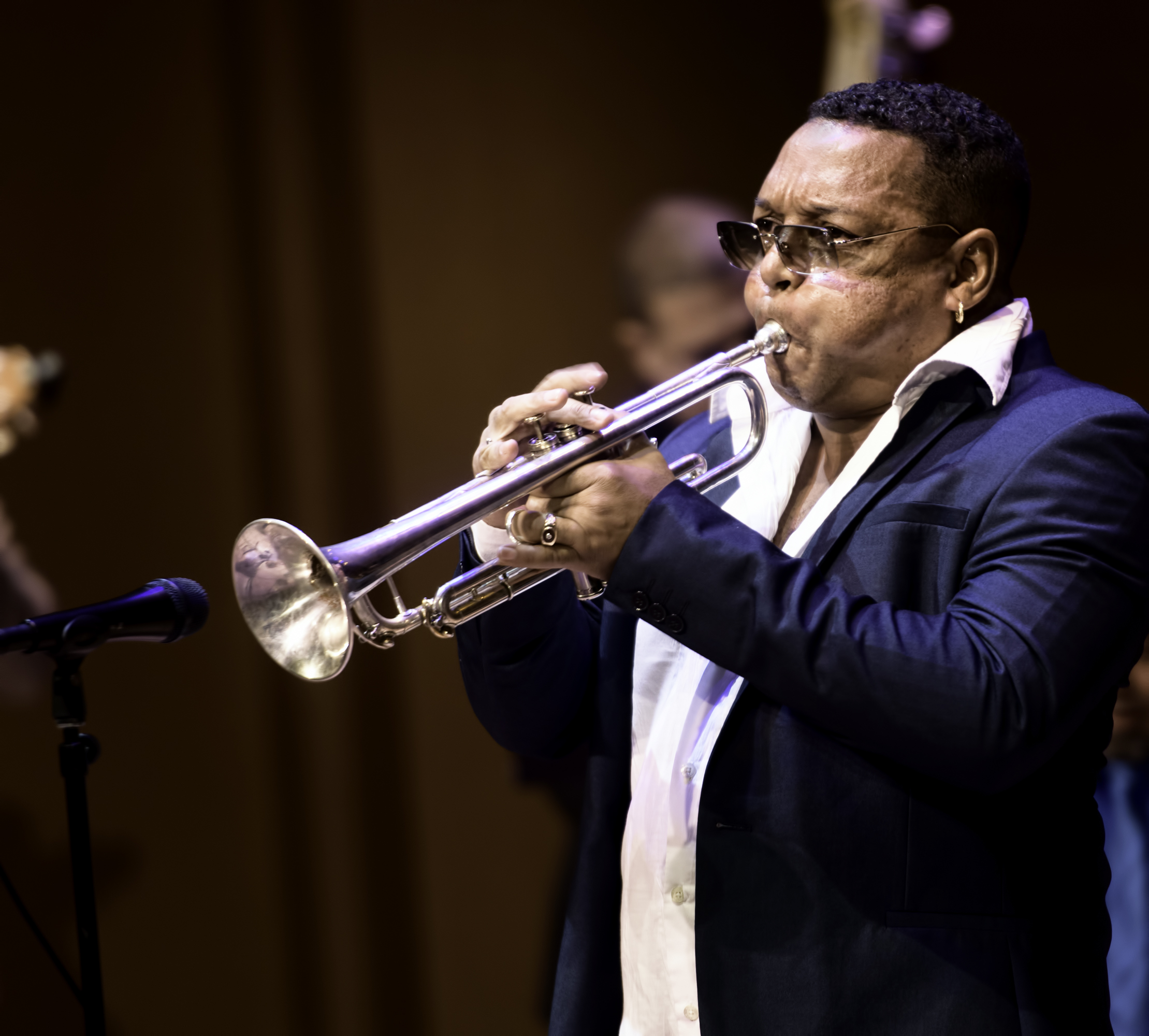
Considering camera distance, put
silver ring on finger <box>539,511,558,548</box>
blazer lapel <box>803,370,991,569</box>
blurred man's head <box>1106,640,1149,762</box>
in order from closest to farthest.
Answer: silver ring on finger <box>539,511,558,548</box> → blazer lapel <box>803,370,991,569</box> → blurred man's head <box>1106,640,1149,762</box>

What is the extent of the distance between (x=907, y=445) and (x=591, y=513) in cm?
46

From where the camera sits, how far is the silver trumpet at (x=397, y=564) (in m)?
1.41

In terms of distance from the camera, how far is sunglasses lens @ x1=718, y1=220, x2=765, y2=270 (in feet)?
5.53

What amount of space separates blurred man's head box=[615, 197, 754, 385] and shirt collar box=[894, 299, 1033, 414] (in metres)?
1.24

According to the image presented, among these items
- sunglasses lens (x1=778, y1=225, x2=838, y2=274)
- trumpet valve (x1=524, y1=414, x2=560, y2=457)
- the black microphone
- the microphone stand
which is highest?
sunglasses lens (x1=778, y1=225, x2=838, y2=274)

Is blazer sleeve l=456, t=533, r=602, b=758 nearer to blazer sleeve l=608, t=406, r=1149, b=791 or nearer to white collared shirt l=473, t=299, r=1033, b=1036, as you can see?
white collared shirt l=473, t=299, r=1033, b=1036

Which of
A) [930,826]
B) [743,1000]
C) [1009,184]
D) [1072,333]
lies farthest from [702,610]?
[1072,333]

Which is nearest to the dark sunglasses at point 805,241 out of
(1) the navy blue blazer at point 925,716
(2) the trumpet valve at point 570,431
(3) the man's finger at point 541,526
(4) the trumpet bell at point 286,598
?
(1) the navy blue blazer at point 925,716

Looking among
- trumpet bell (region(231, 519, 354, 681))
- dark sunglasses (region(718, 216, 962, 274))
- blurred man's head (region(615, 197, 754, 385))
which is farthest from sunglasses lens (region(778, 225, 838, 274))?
blurred man's head (region(615, 197, 754, 385))

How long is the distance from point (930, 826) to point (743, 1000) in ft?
1.01

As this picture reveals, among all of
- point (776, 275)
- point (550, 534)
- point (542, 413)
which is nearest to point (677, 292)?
point (776, 275)

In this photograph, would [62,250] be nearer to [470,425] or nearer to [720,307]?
[470,425]

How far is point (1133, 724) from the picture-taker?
95.6 inches

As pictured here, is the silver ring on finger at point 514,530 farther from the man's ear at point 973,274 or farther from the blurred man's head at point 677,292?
the blurred man's head at point 677,292
